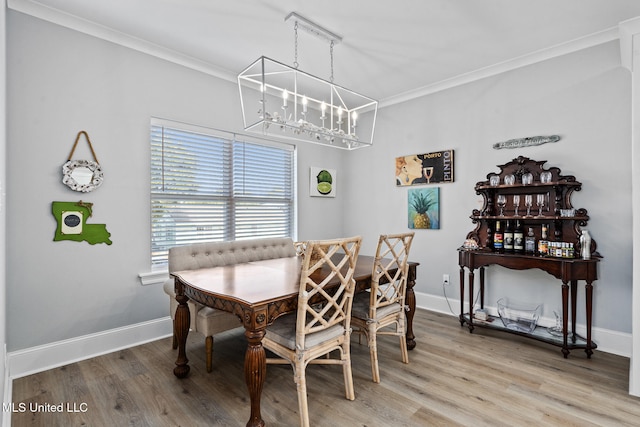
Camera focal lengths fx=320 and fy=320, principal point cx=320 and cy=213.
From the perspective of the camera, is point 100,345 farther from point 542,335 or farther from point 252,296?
point 542,335

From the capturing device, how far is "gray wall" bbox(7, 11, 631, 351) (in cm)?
239

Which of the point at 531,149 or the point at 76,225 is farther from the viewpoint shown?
the point at 531,149

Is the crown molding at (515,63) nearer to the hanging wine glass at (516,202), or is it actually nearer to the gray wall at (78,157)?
the hanging wine glass at (516,202)

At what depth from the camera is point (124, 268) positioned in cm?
284

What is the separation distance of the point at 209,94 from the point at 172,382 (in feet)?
8.89

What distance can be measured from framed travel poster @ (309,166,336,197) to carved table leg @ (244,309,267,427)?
287 cm

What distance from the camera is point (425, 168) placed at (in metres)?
3.95

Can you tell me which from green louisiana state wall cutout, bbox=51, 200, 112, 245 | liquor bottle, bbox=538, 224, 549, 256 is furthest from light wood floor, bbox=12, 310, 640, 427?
green louisiana state wall cutout, bbox=51, 200, 112, 245

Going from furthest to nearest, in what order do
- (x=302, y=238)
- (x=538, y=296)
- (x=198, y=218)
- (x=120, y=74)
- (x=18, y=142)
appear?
(x=302, y=238) < (x=198, y=218) < (x=538, y=296) < (x=120, y=74) < (x=18, y=142)

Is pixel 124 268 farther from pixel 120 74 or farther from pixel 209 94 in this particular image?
pixel 209 94

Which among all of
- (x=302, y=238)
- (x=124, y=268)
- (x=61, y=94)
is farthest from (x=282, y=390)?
(x=61, y=94)

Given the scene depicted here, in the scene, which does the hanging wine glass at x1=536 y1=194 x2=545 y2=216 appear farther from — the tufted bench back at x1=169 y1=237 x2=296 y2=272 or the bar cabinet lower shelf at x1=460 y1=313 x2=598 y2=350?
the tufted bench back at x1=169 y1=237 x2=296 y2=272

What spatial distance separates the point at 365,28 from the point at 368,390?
109 inches

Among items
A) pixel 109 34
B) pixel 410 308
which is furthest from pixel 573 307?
pixel 109 34
